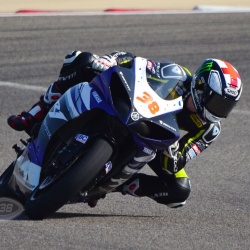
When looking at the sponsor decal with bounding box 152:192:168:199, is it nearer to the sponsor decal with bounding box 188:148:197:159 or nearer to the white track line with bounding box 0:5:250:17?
the sponsor decal with bounding box 188:148:197:159

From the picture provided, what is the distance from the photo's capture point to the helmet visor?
6.18 m

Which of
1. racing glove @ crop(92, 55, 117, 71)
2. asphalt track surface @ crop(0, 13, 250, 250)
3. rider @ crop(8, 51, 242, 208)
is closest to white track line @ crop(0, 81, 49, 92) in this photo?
asphalt track surface @ crop(0, 13, 250, 250)

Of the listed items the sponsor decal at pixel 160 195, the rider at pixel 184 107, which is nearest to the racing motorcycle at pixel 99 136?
the rider at pixel 184 107

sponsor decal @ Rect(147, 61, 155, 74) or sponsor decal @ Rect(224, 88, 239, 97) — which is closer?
sponsor decal @ Rect(224, 88, 239, 97)

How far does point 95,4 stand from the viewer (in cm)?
1648

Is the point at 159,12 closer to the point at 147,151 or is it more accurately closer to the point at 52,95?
the point at 52,95

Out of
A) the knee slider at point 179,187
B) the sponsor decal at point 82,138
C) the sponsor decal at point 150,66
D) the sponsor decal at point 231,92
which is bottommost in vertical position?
the knee slider at point 179,187

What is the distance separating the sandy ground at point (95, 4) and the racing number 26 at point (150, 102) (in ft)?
32.2

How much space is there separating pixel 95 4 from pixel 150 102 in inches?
423

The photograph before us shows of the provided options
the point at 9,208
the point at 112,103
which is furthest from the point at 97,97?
the point at 9,208

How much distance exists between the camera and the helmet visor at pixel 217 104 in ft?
20.3

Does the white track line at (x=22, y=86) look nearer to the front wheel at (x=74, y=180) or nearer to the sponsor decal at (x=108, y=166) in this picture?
the sponsor decal at (x=108, y=166)

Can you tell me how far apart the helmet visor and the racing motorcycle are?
0.67ft

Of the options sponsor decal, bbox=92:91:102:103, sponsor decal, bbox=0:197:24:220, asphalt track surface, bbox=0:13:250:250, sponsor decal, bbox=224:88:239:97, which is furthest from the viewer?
sponsor decal, bbox=0:197:24:220
